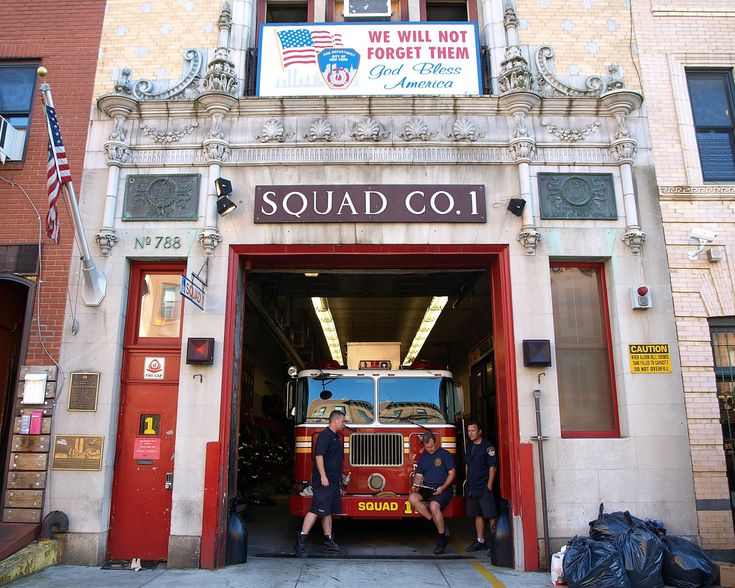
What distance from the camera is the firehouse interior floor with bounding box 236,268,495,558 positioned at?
34.8 feet

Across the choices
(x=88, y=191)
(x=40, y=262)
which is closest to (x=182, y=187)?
(x=88, y=191)

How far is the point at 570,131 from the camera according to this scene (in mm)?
9570

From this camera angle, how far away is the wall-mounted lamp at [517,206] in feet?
29.7

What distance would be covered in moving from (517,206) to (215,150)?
15.7 ft

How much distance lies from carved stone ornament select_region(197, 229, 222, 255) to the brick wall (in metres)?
2.02

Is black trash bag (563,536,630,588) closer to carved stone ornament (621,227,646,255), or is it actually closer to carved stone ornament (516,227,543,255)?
carved stone ornament (516,227,543,255)

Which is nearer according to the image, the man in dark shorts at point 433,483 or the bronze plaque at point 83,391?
the bronze plaque at point 83,391

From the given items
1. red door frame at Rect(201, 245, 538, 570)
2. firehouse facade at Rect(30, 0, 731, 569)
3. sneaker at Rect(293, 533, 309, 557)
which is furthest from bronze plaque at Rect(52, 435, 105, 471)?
sneaker at Rect(293, 533, 309, 557)

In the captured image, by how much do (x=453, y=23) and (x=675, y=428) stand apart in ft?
24.4

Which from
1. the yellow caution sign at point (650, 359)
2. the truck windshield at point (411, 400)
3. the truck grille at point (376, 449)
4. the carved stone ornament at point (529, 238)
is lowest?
the truck grille at point (376, 449)

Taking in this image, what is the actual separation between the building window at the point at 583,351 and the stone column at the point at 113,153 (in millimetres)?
6933

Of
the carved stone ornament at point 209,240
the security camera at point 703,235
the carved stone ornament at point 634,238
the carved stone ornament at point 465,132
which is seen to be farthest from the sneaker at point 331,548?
the security camera at point 703,235

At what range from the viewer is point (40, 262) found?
9.19 meters

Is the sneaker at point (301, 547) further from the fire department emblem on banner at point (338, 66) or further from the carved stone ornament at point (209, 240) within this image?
the fire department emblem on banner at point (338, 66)
